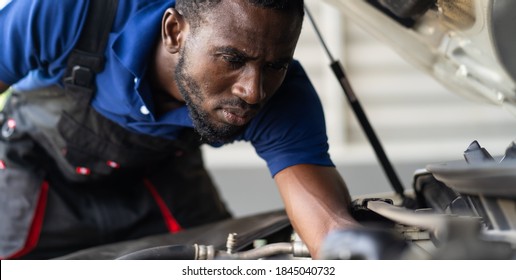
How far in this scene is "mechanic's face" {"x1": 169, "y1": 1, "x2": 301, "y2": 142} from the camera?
111 centimetres

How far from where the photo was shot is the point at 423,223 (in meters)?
0.86

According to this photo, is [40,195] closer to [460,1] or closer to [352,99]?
[352,99]

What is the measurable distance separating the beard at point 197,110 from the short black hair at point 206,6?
0.06m

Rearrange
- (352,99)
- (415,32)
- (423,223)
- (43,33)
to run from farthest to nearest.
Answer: (352,99) < (415,32) < (43,33) < (423,223)

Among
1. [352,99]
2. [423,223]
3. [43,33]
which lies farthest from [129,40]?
[423,223]

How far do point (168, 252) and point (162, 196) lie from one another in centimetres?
61

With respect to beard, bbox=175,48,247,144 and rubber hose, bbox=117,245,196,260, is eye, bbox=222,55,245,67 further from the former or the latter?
rubber hose, bbox=117,245,196,260

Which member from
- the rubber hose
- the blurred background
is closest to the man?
the rubber hose

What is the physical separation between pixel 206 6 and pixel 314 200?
36 cm

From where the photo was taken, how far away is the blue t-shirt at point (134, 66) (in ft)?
4.32

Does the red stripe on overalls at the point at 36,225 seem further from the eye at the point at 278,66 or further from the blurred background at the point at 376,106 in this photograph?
the blurred background at the point at 376,106

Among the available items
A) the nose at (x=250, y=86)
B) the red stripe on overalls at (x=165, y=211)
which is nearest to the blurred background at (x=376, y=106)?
the red stripe on overalls at (x=165, y=211)
